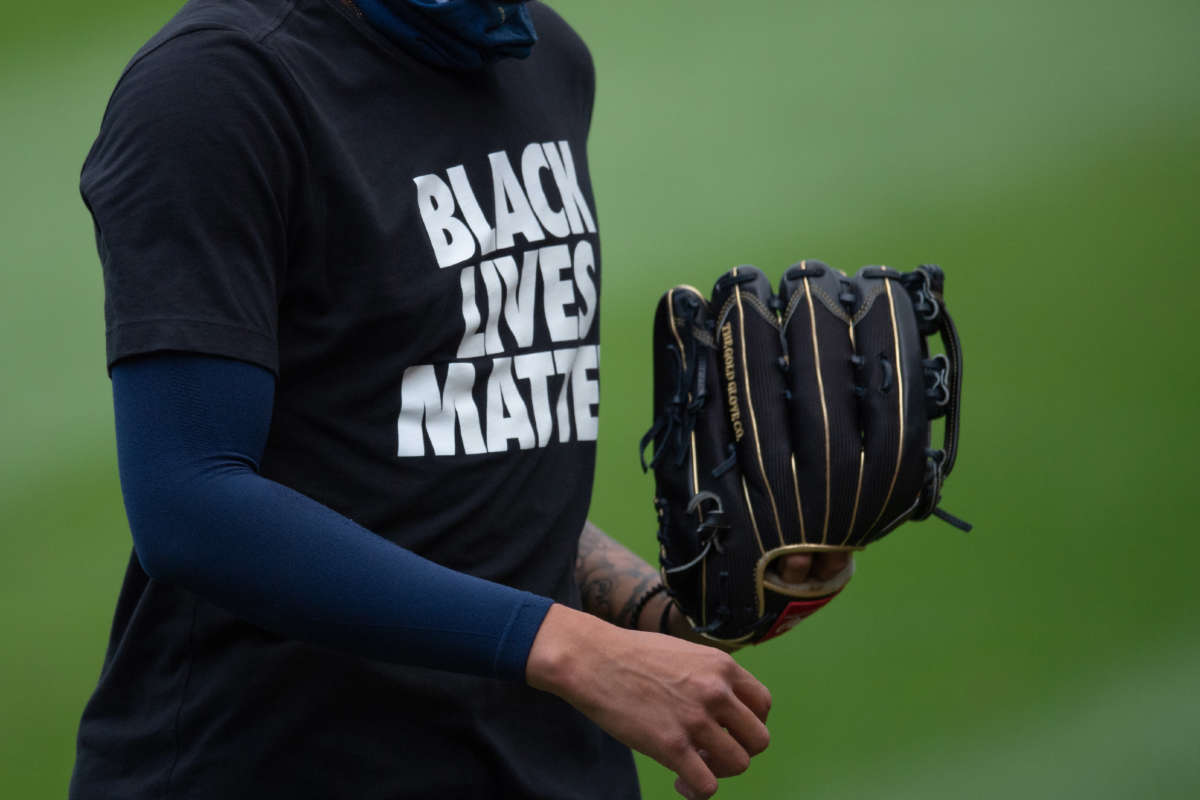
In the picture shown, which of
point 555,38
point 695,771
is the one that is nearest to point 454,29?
point 555,38

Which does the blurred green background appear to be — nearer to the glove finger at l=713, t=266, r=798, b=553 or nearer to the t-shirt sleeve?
the glove finger at l=713, t=266, r=798, b=553

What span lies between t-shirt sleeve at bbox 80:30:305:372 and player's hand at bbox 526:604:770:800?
23 centimetres

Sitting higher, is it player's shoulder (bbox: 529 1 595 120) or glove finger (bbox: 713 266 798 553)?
player's shoulder (bbox: 529 1 595 120)

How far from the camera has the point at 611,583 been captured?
3.82ft

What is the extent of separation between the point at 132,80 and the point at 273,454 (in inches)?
9.2

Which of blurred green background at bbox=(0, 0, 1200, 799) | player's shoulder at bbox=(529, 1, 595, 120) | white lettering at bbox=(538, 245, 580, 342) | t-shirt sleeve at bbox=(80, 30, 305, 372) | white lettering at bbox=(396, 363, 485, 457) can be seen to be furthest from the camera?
blurred green background at bbox=(0, 0, 1200, 799)

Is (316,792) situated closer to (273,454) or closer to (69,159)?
(273,454)

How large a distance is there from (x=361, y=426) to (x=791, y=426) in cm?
40

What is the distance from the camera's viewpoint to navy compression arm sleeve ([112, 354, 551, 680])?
2.28ft

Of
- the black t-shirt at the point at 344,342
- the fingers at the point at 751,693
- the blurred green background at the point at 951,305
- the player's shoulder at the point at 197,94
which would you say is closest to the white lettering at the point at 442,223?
the black t-shirt at the point at 344,342

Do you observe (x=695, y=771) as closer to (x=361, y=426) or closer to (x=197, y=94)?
(x=361, y=426)

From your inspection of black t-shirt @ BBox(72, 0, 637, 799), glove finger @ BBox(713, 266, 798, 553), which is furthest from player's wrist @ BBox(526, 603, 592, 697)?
glove finger @ BBox(713, 266, 798, 553)

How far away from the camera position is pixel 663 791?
1926mm

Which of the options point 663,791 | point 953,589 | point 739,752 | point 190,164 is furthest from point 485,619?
point 953,589
